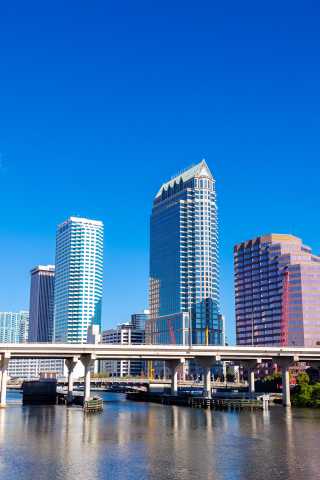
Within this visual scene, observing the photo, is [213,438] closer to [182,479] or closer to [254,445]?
[254,445]

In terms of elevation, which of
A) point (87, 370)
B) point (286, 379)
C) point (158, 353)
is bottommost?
point (286, 379)

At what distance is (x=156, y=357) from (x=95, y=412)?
110 feet

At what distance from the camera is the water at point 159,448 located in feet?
197

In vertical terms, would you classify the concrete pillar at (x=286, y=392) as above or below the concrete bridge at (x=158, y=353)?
below

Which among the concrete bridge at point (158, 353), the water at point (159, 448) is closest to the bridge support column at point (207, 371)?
the concrete bridge at point (158, 353)

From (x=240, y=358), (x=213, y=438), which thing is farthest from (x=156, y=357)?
(x=213, y=438)

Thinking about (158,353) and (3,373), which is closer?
(3,373)

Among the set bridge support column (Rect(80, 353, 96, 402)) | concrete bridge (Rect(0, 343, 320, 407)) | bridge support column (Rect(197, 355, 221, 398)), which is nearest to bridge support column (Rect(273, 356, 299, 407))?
concrete bridge (Rect(0, 343, 320, 407))

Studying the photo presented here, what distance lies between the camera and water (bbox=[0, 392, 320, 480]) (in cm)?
5997

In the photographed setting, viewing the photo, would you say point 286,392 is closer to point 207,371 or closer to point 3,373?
point 207,371

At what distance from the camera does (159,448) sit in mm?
76562

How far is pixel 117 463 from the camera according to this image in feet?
214

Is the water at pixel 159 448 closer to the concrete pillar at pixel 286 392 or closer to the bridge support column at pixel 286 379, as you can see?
the concrete pillar at pixel 286 392

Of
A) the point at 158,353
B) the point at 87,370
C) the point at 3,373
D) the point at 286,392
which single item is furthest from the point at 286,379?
the point at 3,373
